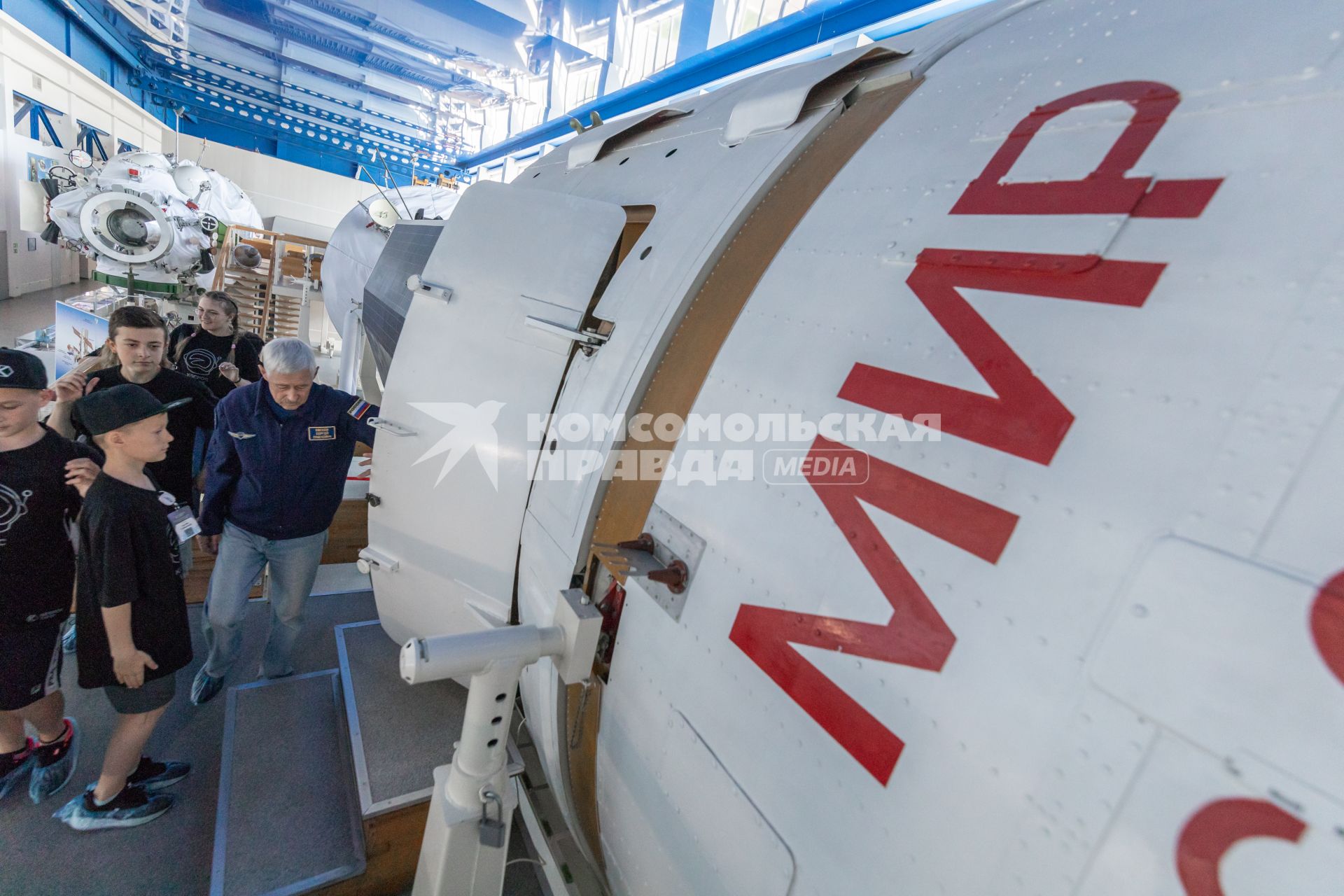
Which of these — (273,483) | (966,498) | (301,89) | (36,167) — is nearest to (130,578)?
(273,483)

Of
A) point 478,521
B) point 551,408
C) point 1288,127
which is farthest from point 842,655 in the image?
point 478,521

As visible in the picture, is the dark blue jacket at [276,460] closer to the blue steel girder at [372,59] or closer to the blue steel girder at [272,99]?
the blue steel girder at [372,59]

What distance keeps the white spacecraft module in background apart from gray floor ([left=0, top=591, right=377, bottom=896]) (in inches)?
324

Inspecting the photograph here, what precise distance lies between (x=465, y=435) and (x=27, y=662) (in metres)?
1.69

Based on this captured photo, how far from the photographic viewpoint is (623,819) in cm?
143

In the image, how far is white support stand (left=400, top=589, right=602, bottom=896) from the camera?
1408 millimetres

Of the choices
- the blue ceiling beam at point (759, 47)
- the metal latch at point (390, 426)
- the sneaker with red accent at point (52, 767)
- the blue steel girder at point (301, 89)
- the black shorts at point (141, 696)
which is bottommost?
the sneaker with red accent at point (52, 767)

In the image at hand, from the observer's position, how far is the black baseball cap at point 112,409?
1.79 m

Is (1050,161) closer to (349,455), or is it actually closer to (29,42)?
(349,455)

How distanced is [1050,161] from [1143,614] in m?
0.75

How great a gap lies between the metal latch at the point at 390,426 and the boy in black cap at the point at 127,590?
0.65 m

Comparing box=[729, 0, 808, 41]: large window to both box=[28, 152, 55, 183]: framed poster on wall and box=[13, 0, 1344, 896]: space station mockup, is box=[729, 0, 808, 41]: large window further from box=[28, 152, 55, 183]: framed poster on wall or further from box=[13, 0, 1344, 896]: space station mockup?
box=[28, 152, 55, 183]: framed poster on wall

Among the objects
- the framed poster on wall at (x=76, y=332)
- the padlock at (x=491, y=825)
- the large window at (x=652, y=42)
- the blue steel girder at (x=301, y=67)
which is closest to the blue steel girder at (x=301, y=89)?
the blue steel girder at (x=301, y=67)

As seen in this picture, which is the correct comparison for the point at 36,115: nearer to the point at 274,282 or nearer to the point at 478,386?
the point at 274,282
